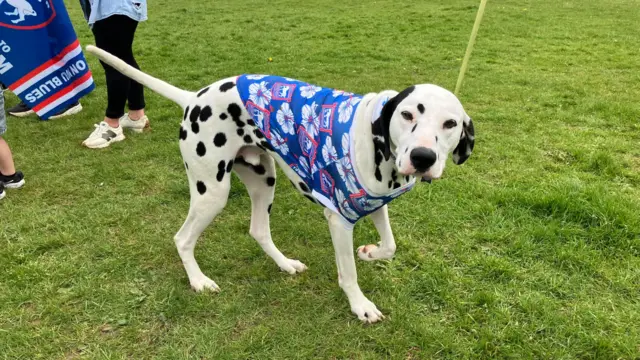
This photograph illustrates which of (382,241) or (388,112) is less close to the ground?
(388,112)

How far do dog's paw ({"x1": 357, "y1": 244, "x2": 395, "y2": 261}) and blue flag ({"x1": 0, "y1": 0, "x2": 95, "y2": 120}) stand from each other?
11.4 ft

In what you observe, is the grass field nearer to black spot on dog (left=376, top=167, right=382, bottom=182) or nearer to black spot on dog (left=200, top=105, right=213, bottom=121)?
black spot on dog (left=376, top=167, right=382, bottom=182)

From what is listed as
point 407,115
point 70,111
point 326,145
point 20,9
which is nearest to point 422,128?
point 407,115

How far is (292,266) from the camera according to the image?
318cm

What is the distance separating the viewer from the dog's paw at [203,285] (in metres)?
2.97

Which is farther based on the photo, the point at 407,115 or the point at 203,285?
the point at 203,285

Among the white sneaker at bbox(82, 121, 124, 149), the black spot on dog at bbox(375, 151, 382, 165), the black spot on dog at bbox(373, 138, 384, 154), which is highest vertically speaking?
the black spot on dog at bbox(373, 138, 384, 154)

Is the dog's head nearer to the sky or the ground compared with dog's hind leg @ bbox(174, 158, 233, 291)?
nearer to the sky

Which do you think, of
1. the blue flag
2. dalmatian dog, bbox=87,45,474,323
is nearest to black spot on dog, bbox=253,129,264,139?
dalmatian dog, bbox=87,45,474,323

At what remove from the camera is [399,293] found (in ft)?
9.66

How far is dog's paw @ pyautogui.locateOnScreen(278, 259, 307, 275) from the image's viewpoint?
10.4 ft

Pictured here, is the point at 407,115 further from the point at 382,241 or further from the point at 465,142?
the point at 382,241

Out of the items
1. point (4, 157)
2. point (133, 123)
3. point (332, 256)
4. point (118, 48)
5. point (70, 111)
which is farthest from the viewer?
point (70, 111)

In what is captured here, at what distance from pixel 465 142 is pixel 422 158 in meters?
0.44
